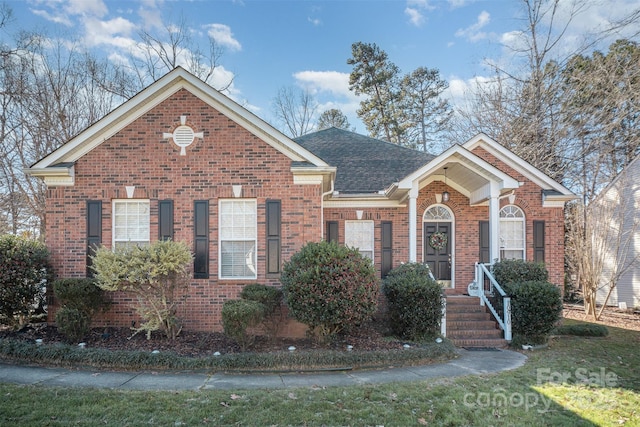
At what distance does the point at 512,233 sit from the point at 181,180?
30.0 feet

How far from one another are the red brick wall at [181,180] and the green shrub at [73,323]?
48.0 inches

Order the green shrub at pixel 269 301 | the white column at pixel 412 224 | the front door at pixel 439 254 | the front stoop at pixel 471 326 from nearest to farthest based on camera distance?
the green shrub at pixel 269 301 → the front stoop at pixel 471 326 → the white column at pixel 412 224 → the front door at pixel 439 254

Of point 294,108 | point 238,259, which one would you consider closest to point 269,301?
point 238,259

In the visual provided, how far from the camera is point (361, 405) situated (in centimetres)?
479

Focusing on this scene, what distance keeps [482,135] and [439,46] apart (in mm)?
7163

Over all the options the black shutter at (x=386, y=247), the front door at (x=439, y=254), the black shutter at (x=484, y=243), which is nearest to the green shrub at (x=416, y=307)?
the black shutter at (x=386, y=247)

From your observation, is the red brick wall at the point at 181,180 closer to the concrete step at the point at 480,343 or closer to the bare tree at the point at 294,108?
the concrete step at the point at 480,343

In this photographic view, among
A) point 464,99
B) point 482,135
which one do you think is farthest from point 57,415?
point 464,99

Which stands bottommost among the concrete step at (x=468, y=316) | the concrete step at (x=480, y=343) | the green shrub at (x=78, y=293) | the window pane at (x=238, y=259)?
the concrete step at (x=480, y=343)

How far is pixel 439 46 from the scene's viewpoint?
1680 centimetres

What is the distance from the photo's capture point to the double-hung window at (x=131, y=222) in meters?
8.89

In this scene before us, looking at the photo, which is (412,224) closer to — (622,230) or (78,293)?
(78,293)

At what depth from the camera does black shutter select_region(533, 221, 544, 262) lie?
1145 centimetres

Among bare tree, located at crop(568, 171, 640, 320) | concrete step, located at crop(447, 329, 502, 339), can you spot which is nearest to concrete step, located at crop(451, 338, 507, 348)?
concrete step, located at crop(447, 329, 502, 339)
